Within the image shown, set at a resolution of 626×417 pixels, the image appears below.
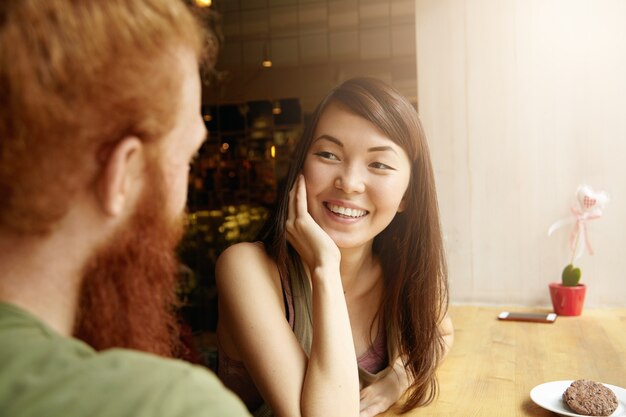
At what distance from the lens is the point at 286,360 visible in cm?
118

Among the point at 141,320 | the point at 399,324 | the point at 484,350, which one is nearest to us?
the point at 141,320

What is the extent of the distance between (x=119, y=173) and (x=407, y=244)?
1212mm

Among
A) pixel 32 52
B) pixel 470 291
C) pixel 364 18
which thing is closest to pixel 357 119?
pixel 32 52

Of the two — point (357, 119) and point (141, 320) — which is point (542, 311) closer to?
point (357, 119)

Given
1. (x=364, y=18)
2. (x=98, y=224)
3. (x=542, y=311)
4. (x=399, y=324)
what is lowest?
(x=542, y=311)

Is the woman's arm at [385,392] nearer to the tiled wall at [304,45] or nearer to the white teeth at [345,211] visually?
the white teeth at [345,211]

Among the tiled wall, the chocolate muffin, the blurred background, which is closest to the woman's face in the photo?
the chocolate muffin

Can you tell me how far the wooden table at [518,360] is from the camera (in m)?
1.29

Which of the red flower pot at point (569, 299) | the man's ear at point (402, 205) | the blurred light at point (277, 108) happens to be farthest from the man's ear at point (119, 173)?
the blurred light at point (277, 108)

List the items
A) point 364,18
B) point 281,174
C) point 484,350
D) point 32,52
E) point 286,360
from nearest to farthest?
point 32,52
point 286,360
point 484,350
point 364,18
point 281,174

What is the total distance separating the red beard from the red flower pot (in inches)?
70.1

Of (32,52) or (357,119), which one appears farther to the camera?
(357,119)

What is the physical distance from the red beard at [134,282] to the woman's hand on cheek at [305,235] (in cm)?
63

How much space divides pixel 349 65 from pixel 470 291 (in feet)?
4.74
